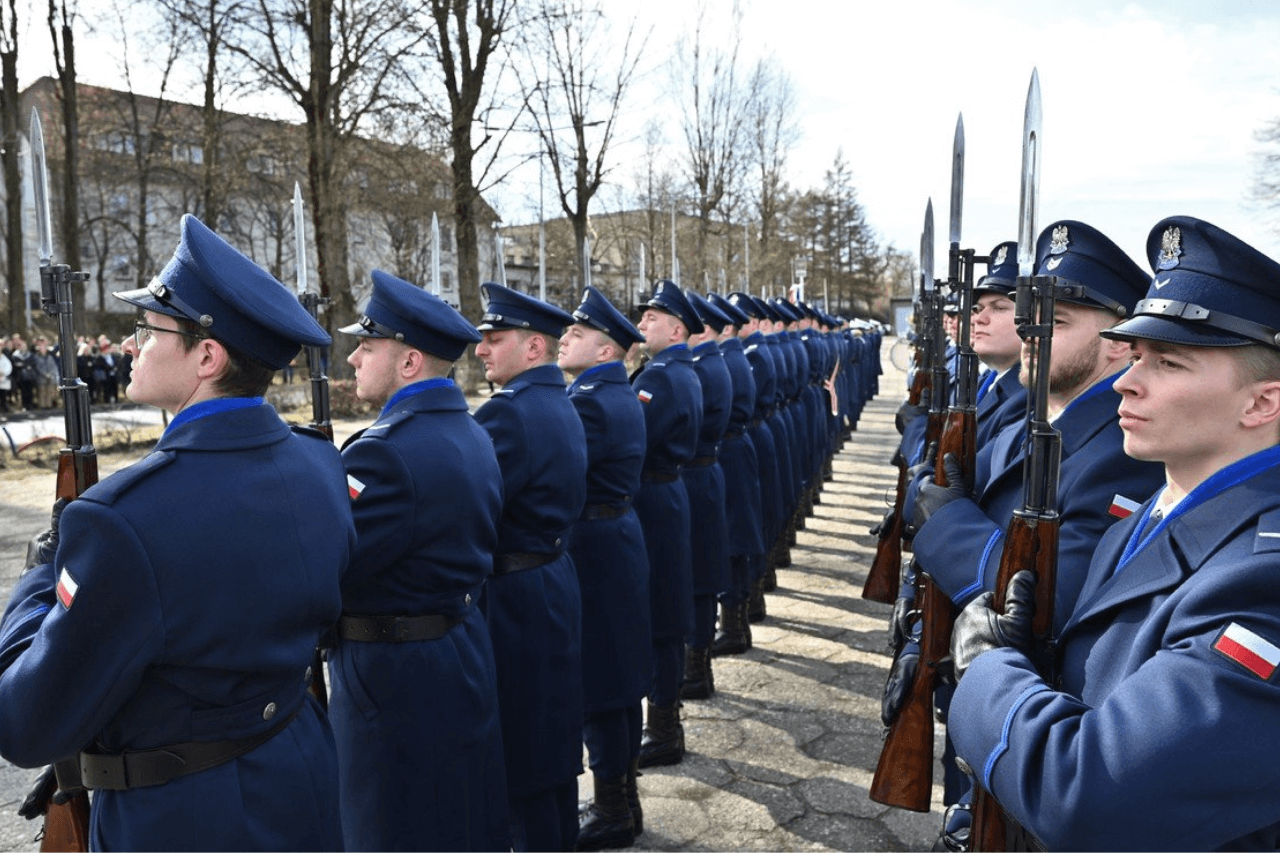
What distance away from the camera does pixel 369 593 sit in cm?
300

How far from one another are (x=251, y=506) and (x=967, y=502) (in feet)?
6.43

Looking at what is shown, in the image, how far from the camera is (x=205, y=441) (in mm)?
2049

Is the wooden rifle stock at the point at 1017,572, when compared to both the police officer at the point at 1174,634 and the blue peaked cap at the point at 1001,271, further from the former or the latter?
the blue peaked cap at the point at 1001,271

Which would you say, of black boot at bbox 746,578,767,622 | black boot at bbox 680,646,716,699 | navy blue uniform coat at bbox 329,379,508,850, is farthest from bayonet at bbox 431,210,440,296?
black boot at bbox 746,578,767,622

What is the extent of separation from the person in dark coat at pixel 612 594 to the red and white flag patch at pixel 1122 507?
2.34 meters

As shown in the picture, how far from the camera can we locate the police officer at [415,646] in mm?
2930

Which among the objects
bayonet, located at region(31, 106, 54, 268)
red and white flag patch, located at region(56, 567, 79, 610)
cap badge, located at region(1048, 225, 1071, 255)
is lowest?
red and white flag patch, located at region(56, 567, 79, 610)

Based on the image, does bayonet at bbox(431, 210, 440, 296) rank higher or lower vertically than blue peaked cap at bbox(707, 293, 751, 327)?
higher

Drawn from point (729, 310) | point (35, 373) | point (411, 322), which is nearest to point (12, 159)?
point (35, 373)

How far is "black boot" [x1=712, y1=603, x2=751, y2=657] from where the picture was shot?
6.68m

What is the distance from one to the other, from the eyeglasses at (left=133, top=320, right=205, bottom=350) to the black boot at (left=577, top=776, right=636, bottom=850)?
Answer: 107 inches

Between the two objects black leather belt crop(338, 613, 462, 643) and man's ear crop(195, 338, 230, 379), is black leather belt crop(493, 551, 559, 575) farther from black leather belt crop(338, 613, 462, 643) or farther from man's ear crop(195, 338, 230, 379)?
man's ear crop(195, 338, 230, 379)

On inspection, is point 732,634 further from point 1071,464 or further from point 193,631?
point 193,631

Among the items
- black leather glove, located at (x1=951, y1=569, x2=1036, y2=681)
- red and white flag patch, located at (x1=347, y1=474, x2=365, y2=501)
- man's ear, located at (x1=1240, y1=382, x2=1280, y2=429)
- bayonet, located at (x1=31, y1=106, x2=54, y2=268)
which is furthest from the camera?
red and white flag patch, located at (x1=347, y1=474, x2=365, y2=501)
